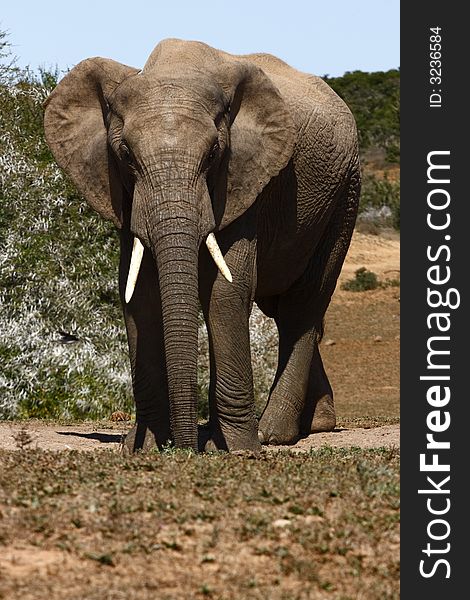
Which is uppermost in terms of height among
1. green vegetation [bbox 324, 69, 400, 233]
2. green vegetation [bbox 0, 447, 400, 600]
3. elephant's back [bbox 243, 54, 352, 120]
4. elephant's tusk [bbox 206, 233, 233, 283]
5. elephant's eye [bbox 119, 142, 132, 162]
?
green vegetation [bbox 324, 69, 400, 233]

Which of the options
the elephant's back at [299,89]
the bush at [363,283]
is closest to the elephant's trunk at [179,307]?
the elephant's back at [299,89]

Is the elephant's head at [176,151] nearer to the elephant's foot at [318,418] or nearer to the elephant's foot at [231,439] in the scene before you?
the elephant's foot at [231,439]

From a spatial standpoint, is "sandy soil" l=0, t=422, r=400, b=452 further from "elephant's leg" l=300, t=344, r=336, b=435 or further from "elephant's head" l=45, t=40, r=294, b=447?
"elephant's head" l=45, t=40, r=294, b=447

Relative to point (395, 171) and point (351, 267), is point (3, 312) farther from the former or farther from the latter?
point (395, 171)

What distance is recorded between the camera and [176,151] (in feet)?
28.6

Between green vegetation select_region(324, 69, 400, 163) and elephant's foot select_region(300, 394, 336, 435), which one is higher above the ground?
green vegetation select_region(324, 69, 400, 163)

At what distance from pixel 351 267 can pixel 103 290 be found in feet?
75.3

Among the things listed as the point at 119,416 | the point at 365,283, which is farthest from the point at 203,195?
the point at 365,283

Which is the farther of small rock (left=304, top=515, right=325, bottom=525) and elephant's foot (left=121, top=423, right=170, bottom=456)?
elephant's foot (left=121, top=423, right=170, bottom=456)

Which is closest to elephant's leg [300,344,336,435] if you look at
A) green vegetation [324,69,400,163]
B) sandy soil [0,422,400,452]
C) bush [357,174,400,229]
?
sandy soil [0,422,400,452]

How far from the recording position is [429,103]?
849 centimetres

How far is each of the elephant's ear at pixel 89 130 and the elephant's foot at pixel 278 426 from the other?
8.46ft

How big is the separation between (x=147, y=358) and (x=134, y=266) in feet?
3.64

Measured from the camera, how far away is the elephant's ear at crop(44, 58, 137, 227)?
952cm
